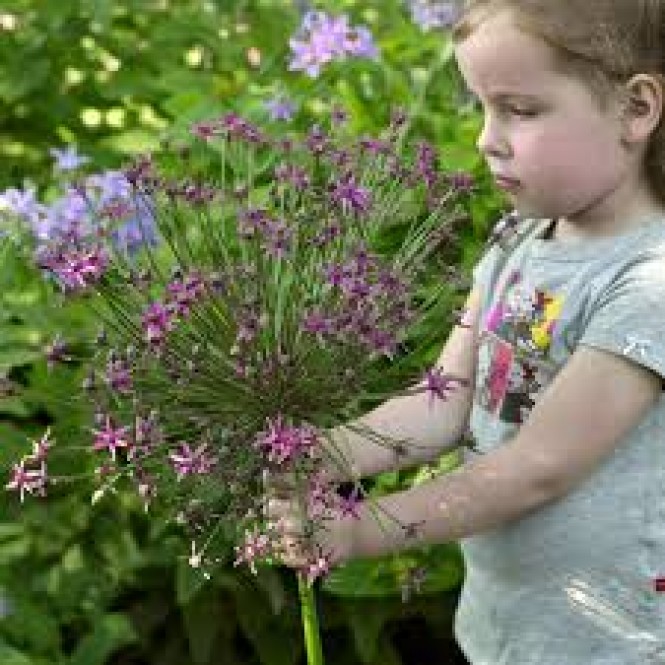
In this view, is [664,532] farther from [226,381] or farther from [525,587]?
[226,381]

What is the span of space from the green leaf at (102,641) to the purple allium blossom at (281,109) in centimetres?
81

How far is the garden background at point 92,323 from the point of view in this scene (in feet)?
7.88

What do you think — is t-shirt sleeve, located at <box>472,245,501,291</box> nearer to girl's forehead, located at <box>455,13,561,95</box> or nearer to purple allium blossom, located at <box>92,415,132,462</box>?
girl's forehead, located at <box>455,13,561,95</box>

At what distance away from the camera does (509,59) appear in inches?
64.3

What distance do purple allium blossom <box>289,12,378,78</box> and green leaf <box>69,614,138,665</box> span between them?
898 mm

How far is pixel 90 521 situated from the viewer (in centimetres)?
257

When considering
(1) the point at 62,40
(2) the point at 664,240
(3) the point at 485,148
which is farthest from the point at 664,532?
(1) the point at 62,40

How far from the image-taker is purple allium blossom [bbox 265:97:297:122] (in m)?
2.67

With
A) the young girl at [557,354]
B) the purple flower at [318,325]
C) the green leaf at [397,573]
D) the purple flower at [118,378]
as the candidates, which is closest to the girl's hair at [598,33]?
the young girl at [557,354]

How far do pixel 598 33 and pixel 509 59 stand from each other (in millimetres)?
99

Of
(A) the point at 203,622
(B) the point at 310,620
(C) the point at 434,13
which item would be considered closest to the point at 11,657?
(A) the point at 203,622

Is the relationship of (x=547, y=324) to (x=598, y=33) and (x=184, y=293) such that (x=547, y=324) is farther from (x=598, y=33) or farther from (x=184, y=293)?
(x=184, y=293)

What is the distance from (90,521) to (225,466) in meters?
1.10

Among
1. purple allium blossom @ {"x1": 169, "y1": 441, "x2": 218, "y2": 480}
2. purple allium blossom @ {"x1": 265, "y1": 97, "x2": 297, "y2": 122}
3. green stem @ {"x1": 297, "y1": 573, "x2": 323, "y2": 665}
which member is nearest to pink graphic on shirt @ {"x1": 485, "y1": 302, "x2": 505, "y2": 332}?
green stem @ {"x1": 297, "y1": 573, "x2": 323, "y2": 665}
